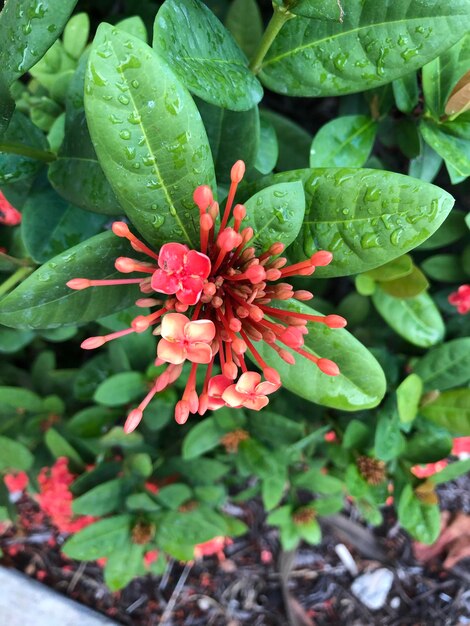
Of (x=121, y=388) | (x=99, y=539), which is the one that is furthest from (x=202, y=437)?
(x=99, y=539)

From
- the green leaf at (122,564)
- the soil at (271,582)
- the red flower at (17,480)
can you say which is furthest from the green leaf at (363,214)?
the soil at (271,582)

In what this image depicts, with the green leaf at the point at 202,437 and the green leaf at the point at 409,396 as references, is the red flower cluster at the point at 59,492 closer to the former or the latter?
the green leaf at the point at 202,437

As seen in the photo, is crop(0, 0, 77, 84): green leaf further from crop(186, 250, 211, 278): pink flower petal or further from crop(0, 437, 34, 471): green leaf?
crop(0, 437, 34, 471): green leaf

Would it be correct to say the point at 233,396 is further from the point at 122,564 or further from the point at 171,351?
the point at 122,564

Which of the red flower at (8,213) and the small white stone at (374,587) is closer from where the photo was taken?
the red flower at (8,213)

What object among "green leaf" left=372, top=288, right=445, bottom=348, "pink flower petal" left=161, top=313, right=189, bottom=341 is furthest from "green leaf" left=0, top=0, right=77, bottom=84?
"green leaf" left=372, top=288, right=445, bottom=348

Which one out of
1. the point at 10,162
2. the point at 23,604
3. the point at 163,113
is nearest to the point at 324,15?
the point at 163,113
